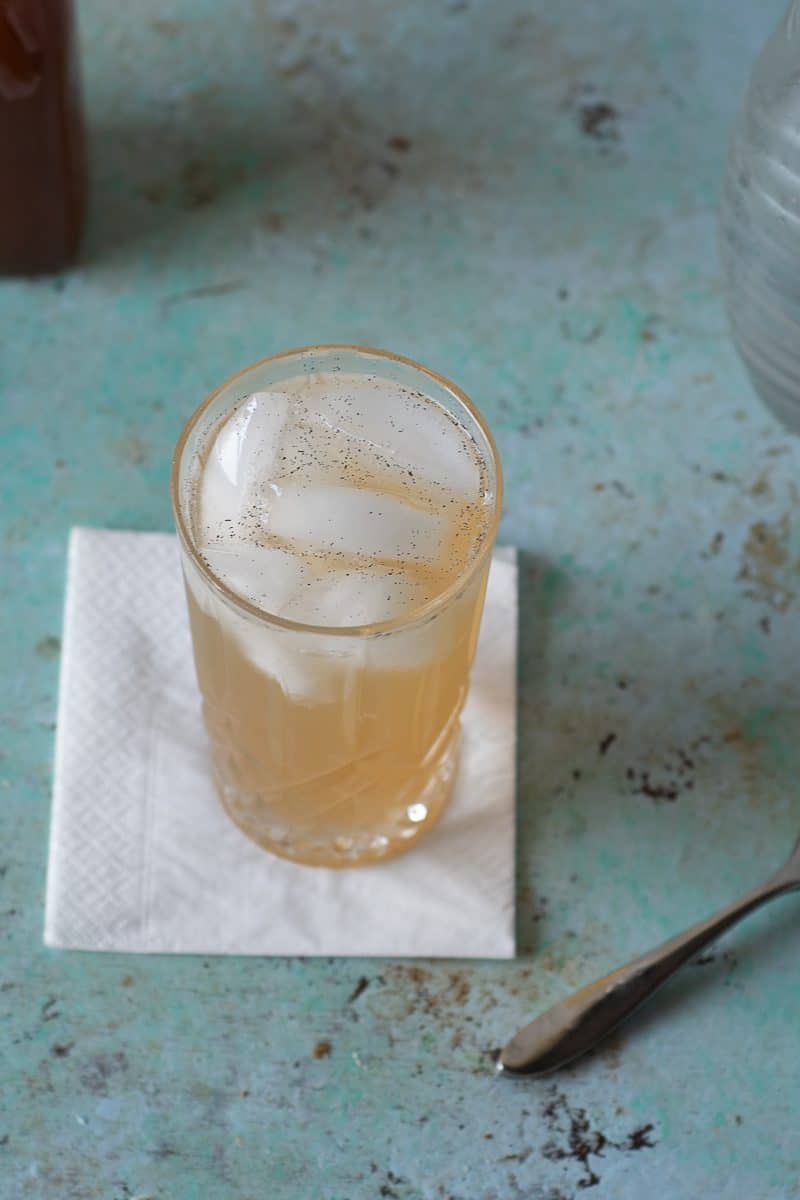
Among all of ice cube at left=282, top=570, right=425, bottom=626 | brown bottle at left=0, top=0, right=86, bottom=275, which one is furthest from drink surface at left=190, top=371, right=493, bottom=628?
brown bottle at left=0, top=0, right=86, bottom=275

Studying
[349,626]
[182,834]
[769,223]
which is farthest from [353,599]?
[769,223]

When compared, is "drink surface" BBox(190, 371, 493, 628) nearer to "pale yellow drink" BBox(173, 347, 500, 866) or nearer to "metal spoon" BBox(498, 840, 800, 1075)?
"pale yellow drink" BBox(173, 347, 500, 866)

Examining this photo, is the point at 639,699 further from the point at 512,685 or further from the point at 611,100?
the point at 611,100

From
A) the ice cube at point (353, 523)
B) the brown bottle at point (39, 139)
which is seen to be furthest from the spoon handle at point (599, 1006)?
the brown bottle at point (39, 139)

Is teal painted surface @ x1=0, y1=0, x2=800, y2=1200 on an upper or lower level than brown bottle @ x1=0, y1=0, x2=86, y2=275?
lower

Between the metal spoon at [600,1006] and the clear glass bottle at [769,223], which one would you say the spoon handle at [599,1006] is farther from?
the clear glass bottle at [769,223]

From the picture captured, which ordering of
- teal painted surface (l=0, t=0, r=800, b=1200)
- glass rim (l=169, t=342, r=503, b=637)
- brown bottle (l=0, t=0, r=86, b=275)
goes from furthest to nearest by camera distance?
1. brown bottle (l=0, t=0, r=86, b=275)
2. teal painted surface (l=0, t=0, r=800, b=1200)
3. glass rim (l=169, t=342, r=503, b=637)

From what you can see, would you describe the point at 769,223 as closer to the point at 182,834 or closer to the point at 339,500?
the point at 339,500
